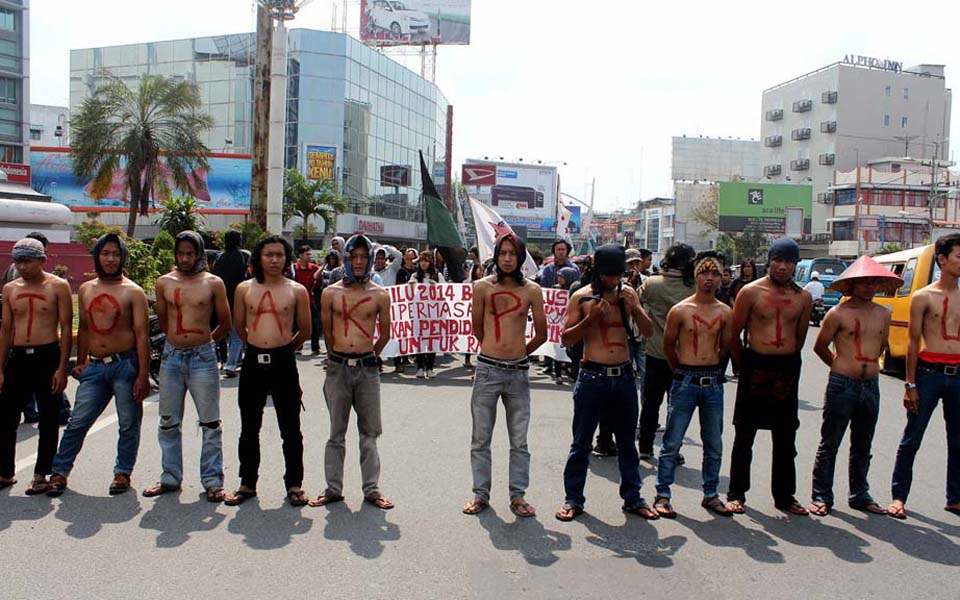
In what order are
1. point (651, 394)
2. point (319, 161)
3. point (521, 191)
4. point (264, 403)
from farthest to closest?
point (521, 191), point (319, 161), point (651, 394), point (264, 403)

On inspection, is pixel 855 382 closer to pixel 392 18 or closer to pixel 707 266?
pixel 707 266

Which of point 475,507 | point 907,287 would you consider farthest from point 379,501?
point 907,287

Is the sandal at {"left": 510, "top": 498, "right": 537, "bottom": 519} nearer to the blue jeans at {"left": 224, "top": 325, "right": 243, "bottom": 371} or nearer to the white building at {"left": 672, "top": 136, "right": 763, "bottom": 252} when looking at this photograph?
the blue jeans at {"left": 224, "top": 325, "right": 243, "bottom": 371}

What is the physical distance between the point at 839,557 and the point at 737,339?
1597mm

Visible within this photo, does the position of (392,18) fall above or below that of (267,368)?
above

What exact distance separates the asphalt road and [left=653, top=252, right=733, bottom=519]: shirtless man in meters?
0.25

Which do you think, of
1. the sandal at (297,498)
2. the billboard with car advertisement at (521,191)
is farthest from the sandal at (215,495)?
the billboard with car advertisement at (521,191)

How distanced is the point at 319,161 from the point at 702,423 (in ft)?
177

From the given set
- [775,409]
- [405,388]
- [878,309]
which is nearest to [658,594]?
[775,409]

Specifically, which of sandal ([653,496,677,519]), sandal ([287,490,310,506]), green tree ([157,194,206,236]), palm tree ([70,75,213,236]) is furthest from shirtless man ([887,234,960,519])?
palm tree ([70,75,213,236])

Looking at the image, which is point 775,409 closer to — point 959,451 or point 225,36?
point 959,451

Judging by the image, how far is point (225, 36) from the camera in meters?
60.0

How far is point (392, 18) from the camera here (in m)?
75.6

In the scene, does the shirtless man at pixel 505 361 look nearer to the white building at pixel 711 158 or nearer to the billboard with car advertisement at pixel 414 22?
the billboard with car advertisement at pixel 414 22
